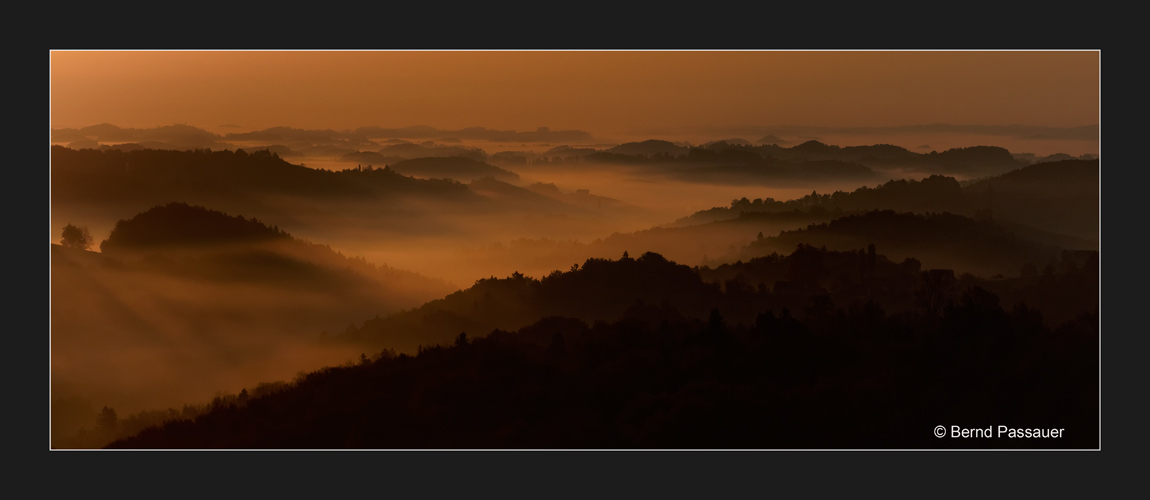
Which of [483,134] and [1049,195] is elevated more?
[483,134]

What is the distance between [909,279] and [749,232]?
2.31m

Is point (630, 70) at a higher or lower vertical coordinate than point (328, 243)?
higher

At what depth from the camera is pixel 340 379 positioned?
14016mm

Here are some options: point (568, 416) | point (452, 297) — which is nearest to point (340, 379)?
point (452, 297)

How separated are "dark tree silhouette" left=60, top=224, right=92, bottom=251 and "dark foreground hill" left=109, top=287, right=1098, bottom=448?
9.16 ft

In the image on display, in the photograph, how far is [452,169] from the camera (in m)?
15.3

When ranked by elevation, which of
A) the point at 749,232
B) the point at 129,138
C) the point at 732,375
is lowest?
the point at 732,375

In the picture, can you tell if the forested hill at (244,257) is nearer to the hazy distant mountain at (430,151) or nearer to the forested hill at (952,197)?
the hazy distant mountain at (430,151)

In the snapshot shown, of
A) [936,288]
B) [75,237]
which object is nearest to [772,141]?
[936,288]

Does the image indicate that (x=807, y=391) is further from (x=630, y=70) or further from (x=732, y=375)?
(x=630, y=70)

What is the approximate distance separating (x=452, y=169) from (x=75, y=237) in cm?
535

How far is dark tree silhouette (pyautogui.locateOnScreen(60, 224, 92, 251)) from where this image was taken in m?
14.4

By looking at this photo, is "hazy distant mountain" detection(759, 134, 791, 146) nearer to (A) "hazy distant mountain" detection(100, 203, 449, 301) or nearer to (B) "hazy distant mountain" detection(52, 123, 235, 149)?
(A) "hazy distant mountain" detection(100, 203, 449, 301)

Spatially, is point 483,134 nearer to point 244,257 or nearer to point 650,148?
point 650,148
